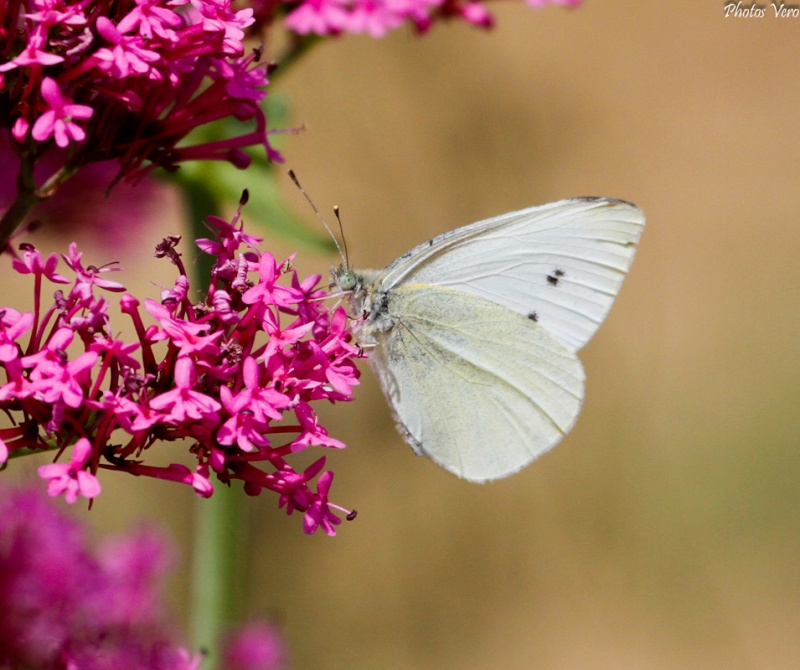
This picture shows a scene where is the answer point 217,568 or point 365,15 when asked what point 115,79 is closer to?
point 365,15

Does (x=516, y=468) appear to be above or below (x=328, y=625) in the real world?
above

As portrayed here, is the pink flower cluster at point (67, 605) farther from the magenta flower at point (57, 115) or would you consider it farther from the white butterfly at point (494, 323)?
the magenta flower at point (57, 115)

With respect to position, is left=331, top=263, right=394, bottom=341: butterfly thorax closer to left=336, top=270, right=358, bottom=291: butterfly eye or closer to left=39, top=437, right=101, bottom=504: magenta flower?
left=336, top=270, right=358, bottom=291: butterfly eye

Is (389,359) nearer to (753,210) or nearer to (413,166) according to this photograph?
(413,166)

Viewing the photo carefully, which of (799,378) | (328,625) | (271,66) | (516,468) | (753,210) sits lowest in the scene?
(328,625)

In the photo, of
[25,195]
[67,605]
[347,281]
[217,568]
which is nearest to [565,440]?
[217,568]

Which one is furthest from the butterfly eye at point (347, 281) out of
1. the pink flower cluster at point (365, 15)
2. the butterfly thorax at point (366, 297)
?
the pink flower cluster at point (365, 15)

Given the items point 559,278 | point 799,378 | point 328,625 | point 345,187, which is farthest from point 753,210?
point 559,278

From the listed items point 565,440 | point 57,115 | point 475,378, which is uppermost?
point 57,115
